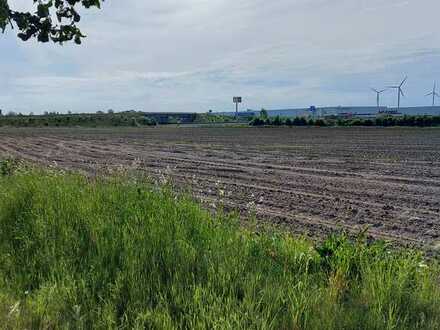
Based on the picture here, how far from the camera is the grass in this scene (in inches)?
137

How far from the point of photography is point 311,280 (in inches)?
162

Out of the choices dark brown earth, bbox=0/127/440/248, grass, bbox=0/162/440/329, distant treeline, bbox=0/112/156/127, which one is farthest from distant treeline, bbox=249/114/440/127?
grass, bbox=0/162/440/329

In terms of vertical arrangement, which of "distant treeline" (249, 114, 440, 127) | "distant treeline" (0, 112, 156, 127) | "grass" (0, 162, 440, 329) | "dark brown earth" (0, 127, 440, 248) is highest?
"distant treeline" (0, 112, 156, 127)

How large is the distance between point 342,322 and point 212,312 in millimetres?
976

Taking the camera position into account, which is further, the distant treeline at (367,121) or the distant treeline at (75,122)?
the distant treeline at (75,122)

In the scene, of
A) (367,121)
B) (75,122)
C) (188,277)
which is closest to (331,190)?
(188,277)

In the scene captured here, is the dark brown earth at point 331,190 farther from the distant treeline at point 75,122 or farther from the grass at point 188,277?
the distant treeline at point 75,122

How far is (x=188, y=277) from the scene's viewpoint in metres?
4.12

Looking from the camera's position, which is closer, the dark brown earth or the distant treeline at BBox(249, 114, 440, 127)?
the dark brown earth

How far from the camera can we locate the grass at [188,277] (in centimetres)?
347

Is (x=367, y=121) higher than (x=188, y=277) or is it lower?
higher

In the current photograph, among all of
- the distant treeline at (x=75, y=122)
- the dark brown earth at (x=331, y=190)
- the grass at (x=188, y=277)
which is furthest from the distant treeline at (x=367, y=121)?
the grass at (x=188, y=277)

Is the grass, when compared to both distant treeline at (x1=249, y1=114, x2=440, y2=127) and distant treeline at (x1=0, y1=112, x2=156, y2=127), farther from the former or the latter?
distant treeline at (x1=0, y1=112, x2=156, y2=127)

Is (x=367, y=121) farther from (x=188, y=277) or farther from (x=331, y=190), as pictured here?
(x=188, y=277)
